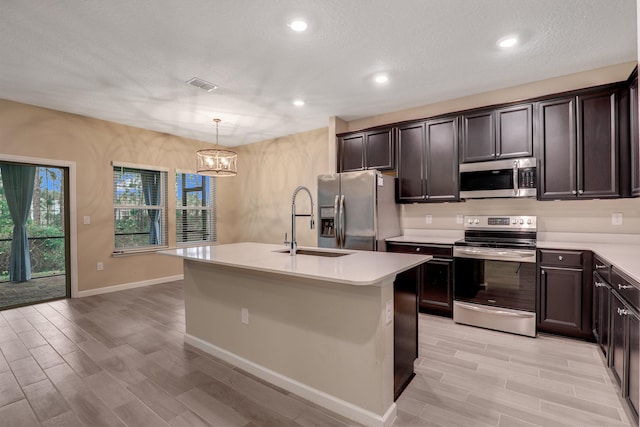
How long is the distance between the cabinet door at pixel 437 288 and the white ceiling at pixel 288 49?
2.15m

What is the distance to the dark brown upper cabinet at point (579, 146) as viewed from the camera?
9.75 feet

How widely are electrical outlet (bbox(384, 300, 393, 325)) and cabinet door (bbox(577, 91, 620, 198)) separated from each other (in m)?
2.59

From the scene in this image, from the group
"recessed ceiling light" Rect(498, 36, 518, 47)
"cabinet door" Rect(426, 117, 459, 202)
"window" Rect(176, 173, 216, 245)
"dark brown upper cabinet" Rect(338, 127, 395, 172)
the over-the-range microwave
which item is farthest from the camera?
"window" Rect(176, 173, 216, 245)

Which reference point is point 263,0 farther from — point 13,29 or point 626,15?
point 626,15

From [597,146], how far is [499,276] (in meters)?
1.58

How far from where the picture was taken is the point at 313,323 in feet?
6.89

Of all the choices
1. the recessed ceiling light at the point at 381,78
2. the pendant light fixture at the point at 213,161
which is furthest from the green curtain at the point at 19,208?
the recessed ceiling light at the point at 381,78

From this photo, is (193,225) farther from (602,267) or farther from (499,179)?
(602,267)

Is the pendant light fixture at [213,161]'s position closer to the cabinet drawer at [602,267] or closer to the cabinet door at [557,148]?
the cabinet door at [557,148]

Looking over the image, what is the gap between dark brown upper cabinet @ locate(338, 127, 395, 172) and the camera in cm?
433

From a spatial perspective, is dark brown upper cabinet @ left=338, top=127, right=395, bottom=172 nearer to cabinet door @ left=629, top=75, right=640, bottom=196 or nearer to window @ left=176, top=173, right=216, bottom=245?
cabinet door @ left=629, top=75, right=640, bottom=196

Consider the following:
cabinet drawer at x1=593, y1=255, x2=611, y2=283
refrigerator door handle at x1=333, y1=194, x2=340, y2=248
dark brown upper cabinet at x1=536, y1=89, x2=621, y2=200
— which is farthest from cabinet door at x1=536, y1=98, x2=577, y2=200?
refrigerator door handle at x1=333, y1=194, x2=340, y2=248

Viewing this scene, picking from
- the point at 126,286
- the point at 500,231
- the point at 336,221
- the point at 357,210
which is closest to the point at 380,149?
the point at 357,210

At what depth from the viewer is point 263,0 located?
7.20ft
